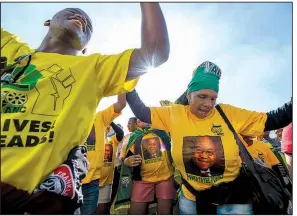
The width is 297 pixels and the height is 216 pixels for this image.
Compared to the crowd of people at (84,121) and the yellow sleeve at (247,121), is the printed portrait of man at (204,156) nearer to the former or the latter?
the crowd of people at (84,121)

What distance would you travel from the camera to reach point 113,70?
1.69m

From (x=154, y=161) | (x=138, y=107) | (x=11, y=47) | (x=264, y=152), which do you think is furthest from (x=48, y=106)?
(x=264, y=152)

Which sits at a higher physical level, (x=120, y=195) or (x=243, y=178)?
(x=243, y=178)

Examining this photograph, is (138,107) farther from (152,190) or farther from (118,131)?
(118,131)

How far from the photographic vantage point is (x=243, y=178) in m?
3.00

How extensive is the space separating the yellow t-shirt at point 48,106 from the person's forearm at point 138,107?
1.56m

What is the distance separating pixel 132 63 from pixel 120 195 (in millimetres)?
4471

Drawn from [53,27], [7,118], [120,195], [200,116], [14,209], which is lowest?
[120,195]

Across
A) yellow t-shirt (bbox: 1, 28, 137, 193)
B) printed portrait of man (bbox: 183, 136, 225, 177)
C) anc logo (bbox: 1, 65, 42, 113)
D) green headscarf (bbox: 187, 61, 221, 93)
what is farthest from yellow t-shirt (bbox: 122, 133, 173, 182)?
anc logo (bbox: 1, 65, 42, 113)

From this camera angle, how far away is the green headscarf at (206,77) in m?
3.40

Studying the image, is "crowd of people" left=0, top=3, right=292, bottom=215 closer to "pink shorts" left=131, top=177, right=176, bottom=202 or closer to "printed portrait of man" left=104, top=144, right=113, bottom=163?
"pink shorts" left=131, top=177, right=176, bottom=202

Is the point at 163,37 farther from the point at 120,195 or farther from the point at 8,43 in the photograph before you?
the point at 120,195

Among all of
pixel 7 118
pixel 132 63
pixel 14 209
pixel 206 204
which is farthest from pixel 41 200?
pixel 206 204

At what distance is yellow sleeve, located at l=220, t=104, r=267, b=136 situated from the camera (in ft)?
10.3
